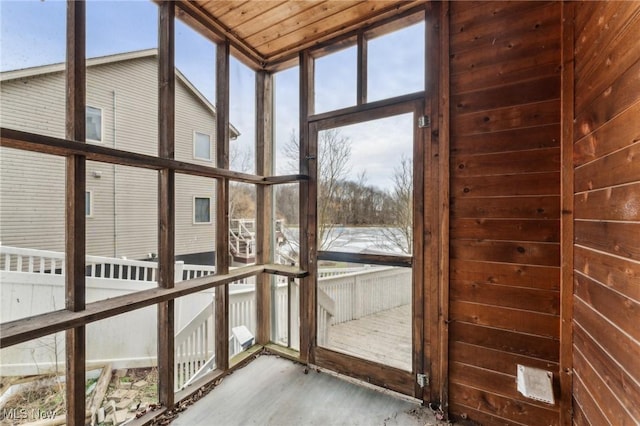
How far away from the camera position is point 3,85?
4.30 ft

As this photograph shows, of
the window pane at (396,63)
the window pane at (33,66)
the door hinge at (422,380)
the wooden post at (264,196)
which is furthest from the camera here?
the wooden post at (264,196)

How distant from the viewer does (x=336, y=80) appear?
2459 millimetres

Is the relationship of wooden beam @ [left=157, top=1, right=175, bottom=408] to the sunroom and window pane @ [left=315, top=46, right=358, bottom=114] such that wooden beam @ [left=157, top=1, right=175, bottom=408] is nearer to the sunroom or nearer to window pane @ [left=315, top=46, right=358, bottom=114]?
the sunroom

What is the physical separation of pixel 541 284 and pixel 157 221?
259 centimetres

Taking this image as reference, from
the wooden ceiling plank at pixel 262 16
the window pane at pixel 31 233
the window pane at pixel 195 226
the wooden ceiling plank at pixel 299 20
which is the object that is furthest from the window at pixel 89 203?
the wooden ceiling plank at pixel 299 20

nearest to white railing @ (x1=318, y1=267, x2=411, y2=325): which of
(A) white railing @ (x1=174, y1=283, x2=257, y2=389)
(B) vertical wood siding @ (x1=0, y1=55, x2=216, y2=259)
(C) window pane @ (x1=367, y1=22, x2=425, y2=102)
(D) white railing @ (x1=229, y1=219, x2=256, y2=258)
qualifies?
(D) white railing @ (x1=229, y1=219, x2=256, y2=258)

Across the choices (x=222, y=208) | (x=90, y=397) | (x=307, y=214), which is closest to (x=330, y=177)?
(x=307, y=214)

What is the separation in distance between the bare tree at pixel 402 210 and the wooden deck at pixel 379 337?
52cm

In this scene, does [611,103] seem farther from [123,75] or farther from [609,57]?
[123,75]

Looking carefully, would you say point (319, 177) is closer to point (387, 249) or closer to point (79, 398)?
point (387, 249)

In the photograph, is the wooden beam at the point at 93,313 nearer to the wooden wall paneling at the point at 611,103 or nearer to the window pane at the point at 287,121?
the window pane at the point at 287,121

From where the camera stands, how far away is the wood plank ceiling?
202cm

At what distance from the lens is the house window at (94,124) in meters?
1.60

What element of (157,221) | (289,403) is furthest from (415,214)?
(157,221)
